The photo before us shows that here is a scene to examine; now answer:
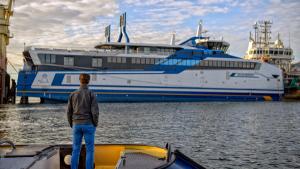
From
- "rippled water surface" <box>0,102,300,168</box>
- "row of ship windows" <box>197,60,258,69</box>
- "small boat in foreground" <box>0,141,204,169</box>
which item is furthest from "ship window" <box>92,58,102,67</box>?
"small boat in foreground" <box>0,141,204,169</box>

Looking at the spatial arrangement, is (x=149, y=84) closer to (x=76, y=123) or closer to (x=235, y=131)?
(x=235, y=131)

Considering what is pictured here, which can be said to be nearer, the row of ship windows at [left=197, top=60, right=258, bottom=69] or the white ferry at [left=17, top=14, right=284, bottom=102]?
the white ferry at [left=17, top=14, right=284, bottom=102]

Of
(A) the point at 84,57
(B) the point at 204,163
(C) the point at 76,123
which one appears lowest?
(B) the point at 204,163

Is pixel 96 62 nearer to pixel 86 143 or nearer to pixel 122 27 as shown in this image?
pixel 122 27

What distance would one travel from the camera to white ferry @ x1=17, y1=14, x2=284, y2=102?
130ft

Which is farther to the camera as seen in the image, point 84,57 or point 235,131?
point 84,57

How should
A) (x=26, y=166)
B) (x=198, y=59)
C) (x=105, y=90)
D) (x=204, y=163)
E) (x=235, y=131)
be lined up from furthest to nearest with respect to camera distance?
1. (x=198, y=59)
2. (x=105, y=90)
3. (x=235, y=131)
4. (x=204, y=163)
5. (x=26, y=166)

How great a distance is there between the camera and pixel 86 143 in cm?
542

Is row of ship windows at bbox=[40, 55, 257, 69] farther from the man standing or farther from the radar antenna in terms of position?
the man standing

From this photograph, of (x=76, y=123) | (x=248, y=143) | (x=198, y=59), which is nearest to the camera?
(x=76, y=123)

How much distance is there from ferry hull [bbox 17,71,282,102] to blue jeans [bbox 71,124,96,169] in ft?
114

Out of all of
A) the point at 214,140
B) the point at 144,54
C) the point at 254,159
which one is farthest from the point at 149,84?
the point at 254,159

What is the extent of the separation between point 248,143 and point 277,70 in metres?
36.0

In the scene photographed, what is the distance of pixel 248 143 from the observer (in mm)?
13828
